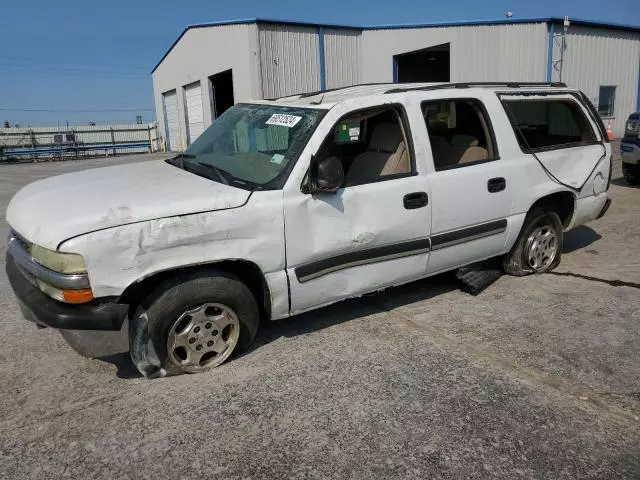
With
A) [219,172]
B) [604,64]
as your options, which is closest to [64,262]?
[219,172]

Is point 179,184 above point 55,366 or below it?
above

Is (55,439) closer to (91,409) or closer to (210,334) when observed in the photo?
(91,409)

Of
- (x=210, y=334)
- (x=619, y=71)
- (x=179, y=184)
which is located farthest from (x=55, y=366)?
(x=619, y=71)

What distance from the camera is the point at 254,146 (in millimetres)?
3994

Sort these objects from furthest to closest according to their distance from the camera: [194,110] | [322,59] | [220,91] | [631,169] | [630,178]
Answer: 1. [194,110]
2. [220,91]
3. [322,59]
4. [630,178]
5. [631,169]

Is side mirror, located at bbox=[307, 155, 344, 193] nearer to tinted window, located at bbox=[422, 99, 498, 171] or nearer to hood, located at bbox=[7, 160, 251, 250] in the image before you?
hood, located at bbox=[7, 160, 251, 250]

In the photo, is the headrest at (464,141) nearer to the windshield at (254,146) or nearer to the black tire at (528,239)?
the black tire at (528,239)

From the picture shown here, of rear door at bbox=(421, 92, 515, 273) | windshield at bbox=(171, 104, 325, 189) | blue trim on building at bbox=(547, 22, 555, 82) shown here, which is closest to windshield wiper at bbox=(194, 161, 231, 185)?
windshield at bbox=(171, 104, 325, 189)

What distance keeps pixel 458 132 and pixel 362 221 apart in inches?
60.2

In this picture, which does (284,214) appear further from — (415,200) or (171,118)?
(171,118)

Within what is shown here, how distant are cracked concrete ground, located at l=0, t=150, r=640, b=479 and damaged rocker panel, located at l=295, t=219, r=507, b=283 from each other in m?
0.57

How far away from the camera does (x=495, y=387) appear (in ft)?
10.8

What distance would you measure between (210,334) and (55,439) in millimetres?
1025

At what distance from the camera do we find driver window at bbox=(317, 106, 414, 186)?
3865mm
